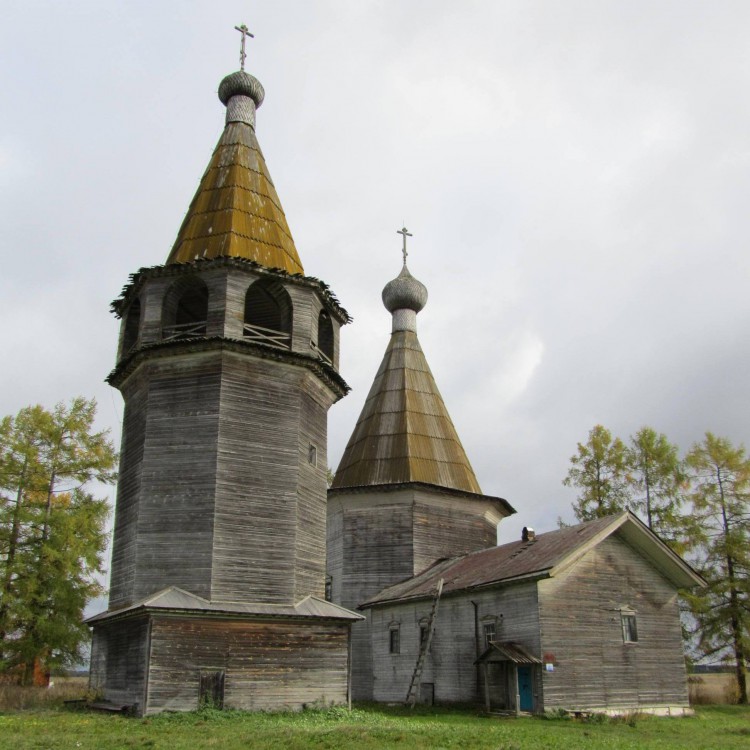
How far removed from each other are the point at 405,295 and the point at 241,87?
1151cm

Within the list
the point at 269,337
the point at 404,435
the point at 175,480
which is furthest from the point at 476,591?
the point at 404,435

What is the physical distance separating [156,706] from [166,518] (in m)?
4.07

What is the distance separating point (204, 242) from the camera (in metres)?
21.6

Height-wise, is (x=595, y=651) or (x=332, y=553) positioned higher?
(x=332, y=553)

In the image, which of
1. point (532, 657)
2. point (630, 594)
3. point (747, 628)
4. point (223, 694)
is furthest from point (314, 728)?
point (747, 628)

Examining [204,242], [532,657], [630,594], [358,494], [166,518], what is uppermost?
[204,242]

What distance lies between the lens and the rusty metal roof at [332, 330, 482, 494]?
27734mm

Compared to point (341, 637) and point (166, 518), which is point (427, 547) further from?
point (166, 518)

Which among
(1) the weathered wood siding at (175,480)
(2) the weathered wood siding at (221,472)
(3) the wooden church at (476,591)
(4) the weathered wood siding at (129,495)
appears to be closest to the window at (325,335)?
(2) the weathered wood siding at (221,472)

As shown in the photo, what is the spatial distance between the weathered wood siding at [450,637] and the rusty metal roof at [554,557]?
35 centimetres

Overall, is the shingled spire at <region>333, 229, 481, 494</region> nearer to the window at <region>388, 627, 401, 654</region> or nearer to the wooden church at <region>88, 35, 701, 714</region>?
the wooden church at <region>88, 35, 701, 714</region>

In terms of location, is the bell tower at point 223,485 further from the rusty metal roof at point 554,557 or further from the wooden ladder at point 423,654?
the rusty metal roof at point 554,557

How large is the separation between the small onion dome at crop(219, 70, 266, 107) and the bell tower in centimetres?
440

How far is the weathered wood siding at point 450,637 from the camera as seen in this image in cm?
1892
